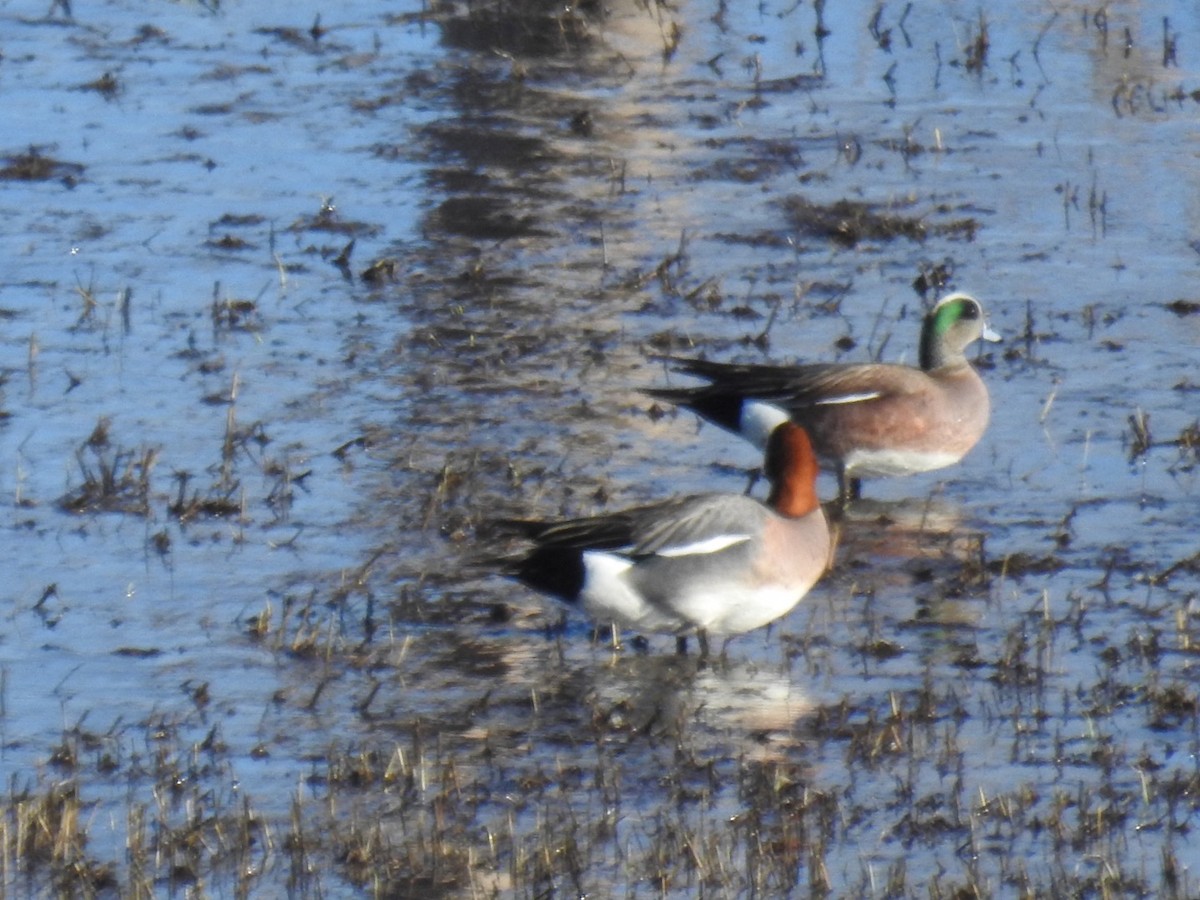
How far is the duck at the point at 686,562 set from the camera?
620 cm

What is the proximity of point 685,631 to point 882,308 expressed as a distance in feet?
11.1

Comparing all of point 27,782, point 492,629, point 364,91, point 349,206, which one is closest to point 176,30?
point 364,91

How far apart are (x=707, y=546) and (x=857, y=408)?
1593 millimetres

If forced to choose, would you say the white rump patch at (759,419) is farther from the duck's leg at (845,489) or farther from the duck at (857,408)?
the duck's leg at (845,489)

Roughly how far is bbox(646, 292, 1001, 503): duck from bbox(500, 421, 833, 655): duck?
127cm

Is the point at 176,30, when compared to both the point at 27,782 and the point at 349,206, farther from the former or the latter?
the point at 27,782

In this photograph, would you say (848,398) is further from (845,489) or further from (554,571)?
(554,571)

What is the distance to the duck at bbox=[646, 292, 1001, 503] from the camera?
766 centimetres

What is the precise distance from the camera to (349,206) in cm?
1104

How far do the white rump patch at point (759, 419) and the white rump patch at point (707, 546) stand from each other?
1.49 meters

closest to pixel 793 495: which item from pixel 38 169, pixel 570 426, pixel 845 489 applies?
pixel 845 489

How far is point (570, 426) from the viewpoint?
27.2 ft

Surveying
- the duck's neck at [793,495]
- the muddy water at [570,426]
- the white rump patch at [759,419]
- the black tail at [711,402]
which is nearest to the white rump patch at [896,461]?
the muddy water at [570,426]

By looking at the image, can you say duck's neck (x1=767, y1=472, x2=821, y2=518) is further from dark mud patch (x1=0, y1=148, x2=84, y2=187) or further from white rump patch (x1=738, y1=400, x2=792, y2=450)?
dark mud patch (x1=0, y1=148, x2=84, y2=187)
